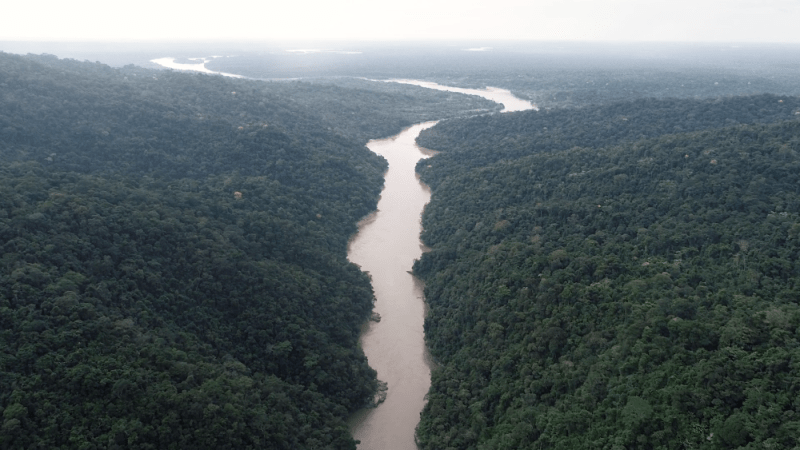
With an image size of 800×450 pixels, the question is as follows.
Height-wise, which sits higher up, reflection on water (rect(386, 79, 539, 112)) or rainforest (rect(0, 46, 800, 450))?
reflection on water (rect(386, 79, 539, 112))

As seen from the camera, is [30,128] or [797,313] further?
[30,128]

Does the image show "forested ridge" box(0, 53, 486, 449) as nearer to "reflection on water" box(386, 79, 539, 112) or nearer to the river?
the river

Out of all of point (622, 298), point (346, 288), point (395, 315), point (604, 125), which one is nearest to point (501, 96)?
point (604, 125)

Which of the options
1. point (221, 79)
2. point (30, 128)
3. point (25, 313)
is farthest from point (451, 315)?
point (221, 79)

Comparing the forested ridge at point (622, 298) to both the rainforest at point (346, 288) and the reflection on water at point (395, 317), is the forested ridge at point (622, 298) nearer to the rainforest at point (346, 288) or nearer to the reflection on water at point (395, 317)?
the rainforest at point (346, 288)

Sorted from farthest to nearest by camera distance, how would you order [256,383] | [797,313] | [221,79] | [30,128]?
1. [221,79]
2. [30,128]
3. [256,383]
4. [797,313]

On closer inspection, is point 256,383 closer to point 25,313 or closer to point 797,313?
point 25,313

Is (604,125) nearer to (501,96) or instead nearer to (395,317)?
(395,317)

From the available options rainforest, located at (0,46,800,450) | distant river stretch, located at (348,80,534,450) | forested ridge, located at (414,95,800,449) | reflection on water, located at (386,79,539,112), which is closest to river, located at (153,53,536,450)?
distant river stretch, located at (348,80,534,450)
